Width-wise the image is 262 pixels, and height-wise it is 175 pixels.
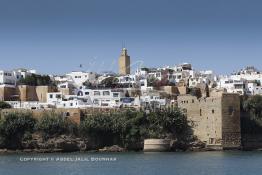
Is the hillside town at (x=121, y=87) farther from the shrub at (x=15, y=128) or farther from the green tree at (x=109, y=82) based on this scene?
the shrub at (x=15, y=128)

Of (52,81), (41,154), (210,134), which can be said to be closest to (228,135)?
(210,134)

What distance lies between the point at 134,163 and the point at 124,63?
135 feet

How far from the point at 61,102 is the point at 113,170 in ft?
72.5

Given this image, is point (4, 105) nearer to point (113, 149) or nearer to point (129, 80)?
point (113, 149)

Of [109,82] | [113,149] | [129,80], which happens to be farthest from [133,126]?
[129,80]

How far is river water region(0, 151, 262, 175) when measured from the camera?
37281mm

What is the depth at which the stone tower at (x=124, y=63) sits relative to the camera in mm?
82125

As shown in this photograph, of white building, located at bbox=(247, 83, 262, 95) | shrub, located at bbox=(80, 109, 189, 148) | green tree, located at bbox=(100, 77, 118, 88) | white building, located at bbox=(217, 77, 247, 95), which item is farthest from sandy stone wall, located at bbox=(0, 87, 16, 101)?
white building, located at bbox=(247, 83, 262, 95)

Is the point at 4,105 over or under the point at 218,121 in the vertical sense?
over

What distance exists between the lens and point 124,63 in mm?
82375

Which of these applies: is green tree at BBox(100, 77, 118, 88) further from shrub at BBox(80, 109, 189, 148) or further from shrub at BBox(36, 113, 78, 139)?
shrub at BBox(36, 113, 78, 139)

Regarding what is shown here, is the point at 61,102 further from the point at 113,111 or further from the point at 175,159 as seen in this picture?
the point at 175,159

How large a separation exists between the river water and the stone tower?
32873mm

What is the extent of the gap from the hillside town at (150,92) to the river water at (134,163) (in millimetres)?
2867
